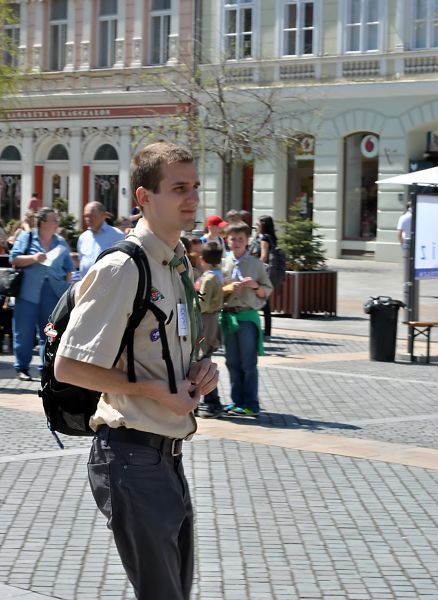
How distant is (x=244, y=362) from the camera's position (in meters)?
11.5

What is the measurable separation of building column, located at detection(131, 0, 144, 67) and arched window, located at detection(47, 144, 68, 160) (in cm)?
400

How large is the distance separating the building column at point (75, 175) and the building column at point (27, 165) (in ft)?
5.82

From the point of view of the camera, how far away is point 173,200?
421cm

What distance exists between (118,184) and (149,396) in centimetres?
3652

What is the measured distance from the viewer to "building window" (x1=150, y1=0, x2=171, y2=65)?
39.4 metres

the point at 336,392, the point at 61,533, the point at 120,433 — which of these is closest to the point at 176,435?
the point at 120,433

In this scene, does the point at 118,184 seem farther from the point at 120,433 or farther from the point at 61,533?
the point at 120,433

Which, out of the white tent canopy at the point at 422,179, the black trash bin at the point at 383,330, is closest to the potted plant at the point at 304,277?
the white tent canopy at the point at 422,179

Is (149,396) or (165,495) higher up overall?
(149,396)

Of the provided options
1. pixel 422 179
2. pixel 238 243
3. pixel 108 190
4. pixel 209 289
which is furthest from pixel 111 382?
pixel 108 190

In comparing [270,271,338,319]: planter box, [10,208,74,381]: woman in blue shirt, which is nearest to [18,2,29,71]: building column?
[270,271,338,319]: planter box

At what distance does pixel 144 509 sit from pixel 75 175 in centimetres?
3773

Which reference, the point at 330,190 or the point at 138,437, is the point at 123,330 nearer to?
the point at 138,437

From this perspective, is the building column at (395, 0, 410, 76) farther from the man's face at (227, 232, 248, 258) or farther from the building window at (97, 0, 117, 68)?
the man's face at (227, 232, 248, 258)
